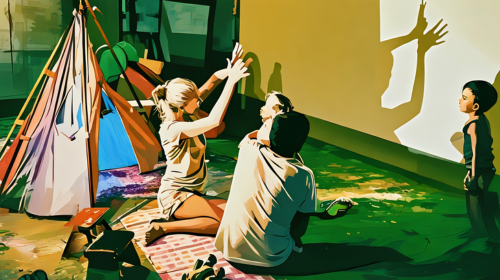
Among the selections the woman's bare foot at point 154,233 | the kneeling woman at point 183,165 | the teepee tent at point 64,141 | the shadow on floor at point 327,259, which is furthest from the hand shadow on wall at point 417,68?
the teepee tent at point 64,141

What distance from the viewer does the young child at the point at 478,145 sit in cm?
458

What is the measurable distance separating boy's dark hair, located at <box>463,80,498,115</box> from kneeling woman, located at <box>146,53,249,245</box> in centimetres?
283

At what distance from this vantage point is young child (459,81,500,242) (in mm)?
4582

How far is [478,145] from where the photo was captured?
15.1 feet

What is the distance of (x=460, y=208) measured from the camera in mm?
4629

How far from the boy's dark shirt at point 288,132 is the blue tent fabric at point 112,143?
131 inches

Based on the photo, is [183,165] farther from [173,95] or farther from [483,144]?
[483,144]

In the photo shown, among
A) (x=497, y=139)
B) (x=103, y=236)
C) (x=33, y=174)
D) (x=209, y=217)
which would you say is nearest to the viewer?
(x=103, y=236)

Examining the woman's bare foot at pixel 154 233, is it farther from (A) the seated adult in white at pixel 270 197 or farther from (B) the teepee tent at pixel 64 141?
(B) the teepee tent at pixel 64 141

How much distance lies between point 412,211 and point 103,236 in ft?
10.4

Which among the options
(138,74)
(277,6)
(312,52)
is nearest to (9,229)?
(138,74)

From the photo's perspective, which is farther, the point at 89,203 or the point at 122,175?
the point at 122,175

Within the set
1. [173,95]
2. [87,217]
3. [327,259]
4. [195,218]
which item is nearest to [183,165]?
[195,218]

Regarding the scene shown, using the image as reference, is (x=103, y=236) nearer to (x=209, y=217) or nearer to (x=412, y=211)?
(x=209, y=217)
